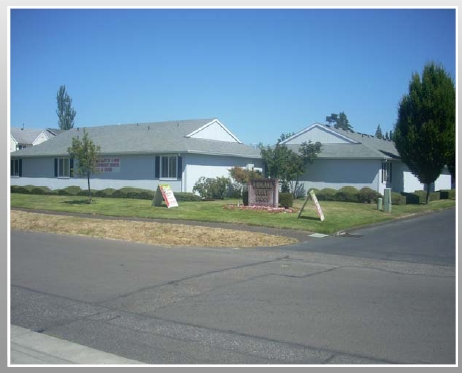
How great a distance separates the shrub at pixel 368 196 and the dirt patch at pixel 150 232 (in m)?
15.3

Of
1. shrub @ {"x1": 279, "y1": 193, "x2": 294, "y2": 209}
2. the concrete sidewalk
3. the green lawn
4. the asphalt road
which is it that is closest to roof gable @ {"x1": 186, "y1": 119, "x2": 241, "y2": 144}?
the green lawn

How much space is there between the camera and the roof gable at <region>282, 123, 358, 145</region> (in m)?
36.6

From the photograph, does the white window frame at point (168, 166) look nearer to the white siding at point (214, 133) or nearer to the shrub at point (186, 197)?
the shrub at point (186, 197)

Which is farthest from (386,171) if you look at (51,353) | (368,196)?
(51,353)

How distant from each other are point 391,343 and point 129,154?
92.1 feet

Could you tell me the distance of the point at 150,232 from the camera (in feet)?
55.1

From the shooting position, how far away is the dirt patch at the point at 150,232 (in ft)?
49.2

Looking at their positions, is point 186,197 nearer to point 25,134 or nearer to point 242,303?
point 242,303

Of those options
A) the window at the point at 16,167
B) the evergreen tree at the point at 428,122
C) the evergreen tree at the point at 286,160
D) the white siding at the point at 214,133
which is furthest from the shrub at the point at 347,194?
the window at the point at 16,167

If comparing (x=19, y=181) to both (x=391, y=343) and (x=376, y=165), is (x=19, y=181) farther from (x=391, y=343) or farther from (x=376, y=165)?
(x=391, y=343)

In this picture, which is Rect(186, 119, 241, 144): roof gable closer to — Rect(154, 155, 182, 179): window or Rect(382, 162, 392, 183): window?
Rect(154, 155, 182, 179): window

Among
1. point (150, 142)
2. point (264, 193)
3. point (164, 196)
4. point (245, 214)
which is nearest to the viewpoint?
point (245, 214)

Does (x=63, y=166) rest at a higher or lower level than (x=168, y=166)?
higher

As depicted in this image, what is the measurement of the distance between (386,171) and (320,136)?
5605 millimetres
